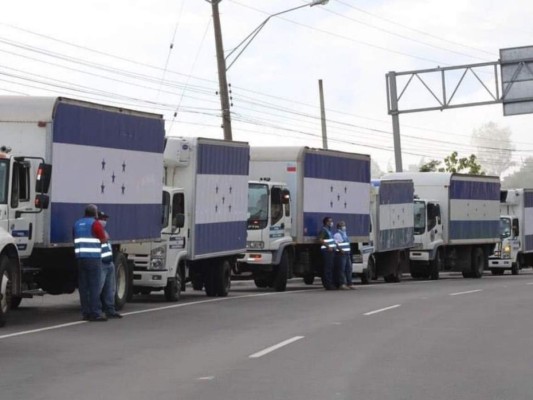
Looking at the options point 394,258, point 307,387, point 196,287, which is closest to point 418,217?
point 394,258

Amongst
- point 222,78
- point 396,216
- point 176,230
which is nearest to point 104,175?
point 176,230

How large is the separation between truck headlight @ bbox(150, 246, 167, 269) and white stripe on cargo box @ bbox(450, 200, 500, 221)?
67.8 feet

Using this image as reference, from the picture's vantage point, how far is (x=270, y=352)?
48.4 ft

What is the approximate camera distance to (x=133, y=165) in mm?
21766

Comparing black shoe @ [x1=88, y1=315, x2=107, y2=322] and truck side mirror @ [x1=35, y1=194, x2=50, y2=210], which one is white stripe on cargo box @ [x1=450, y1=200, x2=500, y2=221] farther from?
truck side mirror @ [x1=35, y1=194, x2=50, y2=210]

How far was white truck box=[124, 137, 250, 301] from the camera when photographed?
23750 millimetres

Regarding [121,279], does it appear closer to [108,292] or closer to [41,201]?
[108,292]

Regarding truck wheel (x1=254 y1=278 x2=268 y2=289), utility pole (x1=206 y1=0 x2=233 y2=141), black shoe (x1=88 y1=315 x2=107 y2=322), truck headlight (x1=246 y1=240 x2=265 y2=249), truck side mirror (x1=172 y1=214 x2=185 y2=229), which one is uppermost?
utility pole (x1=206 y1=0 x2=233 y2=141)

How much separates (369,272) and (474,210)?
9.02m

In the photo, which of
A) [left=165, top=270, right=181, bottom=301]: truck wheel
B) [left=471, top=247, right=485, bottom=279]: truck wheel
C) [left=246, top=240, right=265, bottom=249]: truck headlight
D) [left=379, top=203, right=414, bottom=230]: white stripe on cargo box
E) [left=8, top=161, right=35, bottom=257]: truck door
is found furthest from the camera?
[left=471, top=247, right=485, bottom=279]: truck wheel

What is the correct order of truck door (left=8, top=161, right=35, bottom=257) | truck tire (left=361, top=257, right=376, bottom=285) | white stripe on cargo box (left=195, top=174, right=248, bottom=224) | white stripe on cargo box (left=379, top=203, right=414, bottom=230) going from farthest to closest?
white stripe on cargo box (left=379, top=203, right=414, bottom=230), truck tire (left=361, top=257, right=376, bottom=285), white stripe on cargo box (left=195, top=174, right=248, bottom=224), truck door (left=8, top=161, right=35, bottom=257)

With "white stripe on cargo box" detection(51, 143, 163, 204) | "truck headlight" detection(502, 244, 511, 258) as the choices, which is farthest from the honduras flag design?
"truck headlight" detection(502, 244, 511, 258)

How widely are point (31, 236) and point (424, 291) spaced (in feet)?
48.5

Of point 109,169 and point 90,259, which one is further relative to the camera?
point 109,169
